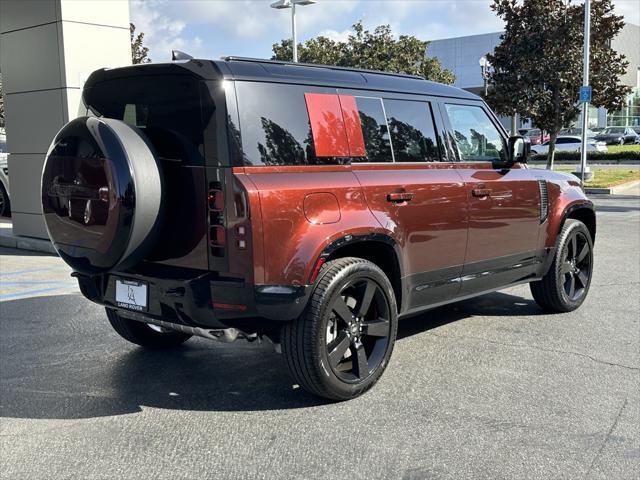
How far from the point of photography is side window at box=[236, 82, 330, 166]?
Result: 3787 millimetres

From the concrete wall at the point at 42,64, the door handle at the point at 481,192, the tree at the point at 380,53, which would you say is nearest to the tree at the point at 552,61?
the tree at the point at 380,53

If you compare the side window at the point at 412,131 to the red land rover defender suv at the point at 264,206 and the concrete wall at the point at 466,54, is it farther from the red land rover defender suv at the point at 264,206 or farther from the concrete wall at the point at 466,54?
the concrete wall at the point at 466,54

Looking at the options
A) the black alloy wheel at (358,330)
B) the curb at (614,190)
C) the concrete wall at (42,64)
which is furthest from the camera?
the curb at (614,190)

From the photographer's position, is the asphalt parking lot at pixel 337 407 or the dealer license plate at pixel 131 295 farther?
the dealer license plate at pixel 131 295

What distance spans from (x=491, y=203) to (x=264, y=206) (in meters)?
2.25

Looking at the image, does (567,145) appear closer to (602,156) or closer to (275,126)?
(602,156)

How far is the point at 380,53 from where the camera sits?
3391 cm

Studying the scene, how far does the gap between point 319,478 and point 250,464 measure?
365 mm

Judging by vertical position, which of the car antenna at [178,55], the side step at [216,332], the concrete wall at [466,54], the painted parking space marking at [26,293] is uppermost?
the concrete wall at [466,54]

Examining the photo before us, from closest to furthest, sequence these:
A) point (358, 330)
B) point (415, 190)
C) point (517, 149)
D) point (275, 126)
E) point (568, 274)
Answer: point (275, 126), point (358, 330), point (415, 190), point (517, 149), point (568, 274)

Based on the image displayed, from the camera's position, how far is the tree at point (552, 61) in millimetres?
22156

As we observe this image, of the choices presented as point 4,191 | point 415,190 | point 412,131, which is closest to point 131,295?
point 415,190

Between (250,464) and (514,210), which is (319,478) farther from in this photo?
(514,210)

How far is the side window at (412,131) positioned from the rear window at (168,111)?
1407 millimetres
